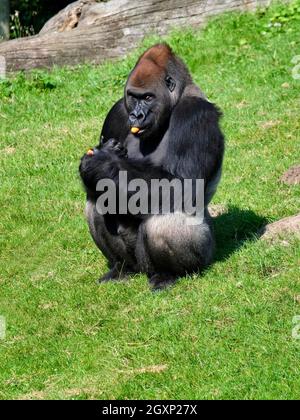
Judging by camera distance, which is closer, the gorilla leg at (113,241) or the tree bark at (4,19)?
the gorilla leg at (113,241)

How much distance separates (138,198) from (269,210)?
1.55 meters

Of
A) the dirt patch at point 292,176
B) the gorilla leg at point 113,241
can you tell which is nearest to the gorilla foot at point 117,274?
the gorilla leg at point 113,241

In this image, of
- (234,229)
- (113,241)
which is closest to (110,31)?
(234,229)

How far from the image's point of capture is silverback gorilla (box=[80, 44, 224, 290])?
6.05m

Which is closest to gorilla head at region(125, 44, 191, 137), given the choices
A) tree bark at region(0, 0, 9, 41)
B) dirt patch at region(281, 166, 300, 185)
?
dirt patch at region(281, 166, 300, 185)

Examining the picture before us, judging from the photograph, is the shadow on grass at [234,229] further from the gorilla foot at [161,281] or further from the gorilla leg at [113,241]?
the gorilla leg at [113,241]

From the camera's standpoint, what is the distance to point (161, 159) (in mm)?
6230

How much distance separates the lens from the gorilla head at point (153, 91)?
615 centimetres

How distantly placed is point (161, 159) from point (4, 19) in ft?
28.0

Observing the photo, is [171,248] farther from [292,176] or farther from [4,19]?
[4,19]

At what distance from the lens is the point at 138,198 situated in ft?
19.8

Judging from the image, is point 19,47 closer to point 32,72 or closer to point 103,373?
point 32,72
